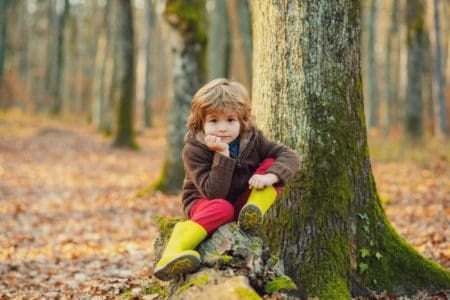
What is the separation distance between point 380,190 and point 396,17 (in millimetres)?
15995

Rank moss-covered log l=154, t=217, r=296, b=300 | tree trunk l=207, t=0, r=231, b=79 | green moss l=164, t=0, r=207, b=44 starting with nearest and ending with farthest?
moss-covered log l=154, t=217, r=296, b=300
green moss l=164, t=0, r=207, b=44
tree trunk l=207, t=0, r=231, b=79

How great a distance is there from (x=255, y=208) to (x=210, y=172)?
412 millimetres

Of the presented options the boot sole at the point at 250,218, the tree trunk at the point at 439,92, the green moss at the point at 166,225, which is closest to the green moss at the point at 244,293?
the boot sole at the point at 250,218

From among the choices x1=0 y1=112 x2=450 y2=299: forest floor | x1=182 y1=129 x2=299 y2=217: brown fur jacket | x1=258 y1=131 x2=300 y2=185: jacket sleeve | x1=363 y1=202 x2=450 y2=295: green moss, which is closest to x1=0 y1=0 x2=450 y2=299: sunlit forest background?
x1=0 y1=112 x2=450 y2=299: forest floor

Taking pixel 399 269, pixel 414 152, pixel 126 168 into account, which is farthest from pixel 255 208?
pixel 414 152

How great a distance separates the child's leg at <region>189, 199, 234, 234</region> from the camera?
11.8 feet

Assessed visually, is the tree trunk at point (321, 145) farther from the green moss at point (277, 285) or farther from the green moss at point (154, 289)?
the green moss at point (154, 289)

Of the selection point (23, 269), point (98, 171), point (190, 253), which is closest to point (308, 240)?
point (190, 253)

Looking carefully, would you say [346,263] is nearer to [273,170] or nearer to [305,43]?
[273,170]

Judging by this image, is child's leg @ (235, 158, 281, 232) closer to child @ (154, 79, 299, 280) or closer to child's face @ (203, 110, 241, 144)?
child @ (154, 79, 299, 280)

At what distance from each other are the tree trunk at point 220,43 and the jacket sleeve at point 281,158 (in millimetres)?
14560

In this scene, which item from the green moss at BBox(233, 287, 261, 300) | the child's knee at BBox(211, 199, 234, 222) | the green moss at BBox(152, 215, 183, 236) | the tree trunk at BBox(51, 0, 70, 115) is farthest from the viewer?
the tree trunk at BBox(51, 0, 70, 115)

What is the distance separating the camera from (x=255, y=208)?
11.6ft

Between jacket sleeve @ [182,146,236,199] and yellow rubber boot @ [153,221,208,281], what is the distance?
27cm
